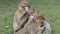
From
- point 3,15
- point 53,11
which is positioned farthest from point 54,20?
point 3,15

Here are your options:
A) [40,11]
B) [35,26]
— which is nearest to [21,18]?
[35,26]

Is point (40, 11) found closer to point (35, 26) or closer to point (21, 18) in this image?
point (21, 18)

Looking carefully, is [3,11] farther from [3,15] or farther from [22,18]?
[22,18]

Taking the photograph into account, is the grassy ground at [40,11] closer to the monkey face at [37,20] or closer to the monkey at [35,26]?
the monkey at [35,26]

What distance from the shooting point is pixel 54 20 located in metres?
6.39

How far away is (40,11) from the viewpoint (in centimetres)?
745

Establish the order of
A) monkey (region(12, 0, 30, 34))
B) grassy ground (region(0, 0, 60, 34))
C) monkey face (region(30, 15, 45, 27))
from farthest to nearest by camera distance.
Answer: grassy ground (region(0, 0, 60, 34)), monkey (region(12, 0, 30, 34)), monkey face (region(30, 15, 45, 27))

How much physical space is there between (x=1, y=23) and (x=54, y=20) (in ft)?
5.05

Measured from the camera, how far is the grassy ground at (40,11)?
19.3 feet

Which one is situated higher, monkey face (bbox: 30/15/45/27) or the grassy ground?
monkey face (bbox: 30/15/45/27)

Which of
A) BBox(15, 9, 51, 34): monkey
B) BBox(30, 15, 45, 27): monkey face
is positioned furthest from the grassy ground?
BBox(30, 15, 45, 27): monkey face

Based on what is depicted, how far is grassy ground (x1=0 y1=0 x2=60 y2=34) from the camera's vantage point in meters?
5.87

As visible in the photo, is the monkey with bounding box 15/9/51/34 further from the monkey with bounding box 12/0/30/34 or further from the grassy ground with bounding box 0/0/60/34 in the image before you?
the grassy ground with bounding box 0/0/60/34

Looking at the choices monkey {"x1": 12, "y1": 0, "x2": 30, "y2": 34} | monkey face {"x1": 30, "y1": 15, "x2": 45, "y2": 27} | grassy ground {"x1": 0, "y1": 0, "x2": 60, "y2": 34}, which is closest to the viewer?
monkey face {"x1": 30, "y1": 15, "x2": 45, "y2": 27}
